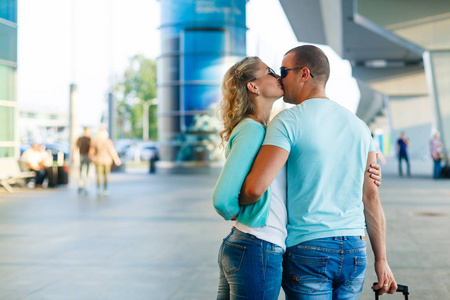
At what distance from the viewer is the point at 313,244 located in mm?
2369

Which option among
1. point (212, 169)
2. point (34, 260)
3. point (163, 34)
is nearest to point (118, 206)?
point (34, 260)

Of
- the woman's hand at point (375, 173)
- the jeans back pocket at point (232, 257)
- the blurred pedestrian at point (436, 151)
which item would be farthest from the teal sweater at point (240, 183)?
the blurred pedestrian at point (436, 151)

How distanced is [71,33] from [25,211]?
20.0m

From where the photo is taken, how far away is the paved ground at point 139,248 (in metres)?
5.44

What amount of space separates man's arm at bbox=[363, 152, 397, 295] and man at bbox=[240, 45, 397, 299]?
3.7 inches

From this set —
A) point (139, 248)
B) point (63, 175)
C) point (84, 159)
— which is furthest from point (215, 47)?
point (139, 248)

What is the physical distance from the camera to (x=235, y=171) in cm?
234

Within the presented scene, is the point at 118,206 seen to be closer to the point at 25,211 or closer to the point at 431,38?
the point at 25,211

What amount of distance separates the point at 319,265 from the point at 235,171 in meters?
0.51

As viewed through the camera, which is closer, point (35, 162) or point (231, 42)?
point (35, 162)

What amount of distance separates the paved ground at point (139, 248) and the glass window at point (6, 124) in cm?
217

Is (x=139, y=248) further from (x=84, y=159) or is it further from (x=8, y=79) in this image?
(x=84, y=159)

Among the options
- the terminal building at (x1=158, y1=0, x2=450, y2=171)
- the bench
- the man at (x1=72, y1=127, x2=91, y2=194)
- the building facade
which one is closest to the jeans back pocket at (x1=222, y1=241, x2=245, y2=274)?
the building facade

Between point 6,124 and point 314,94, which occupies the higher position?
point 6,124
